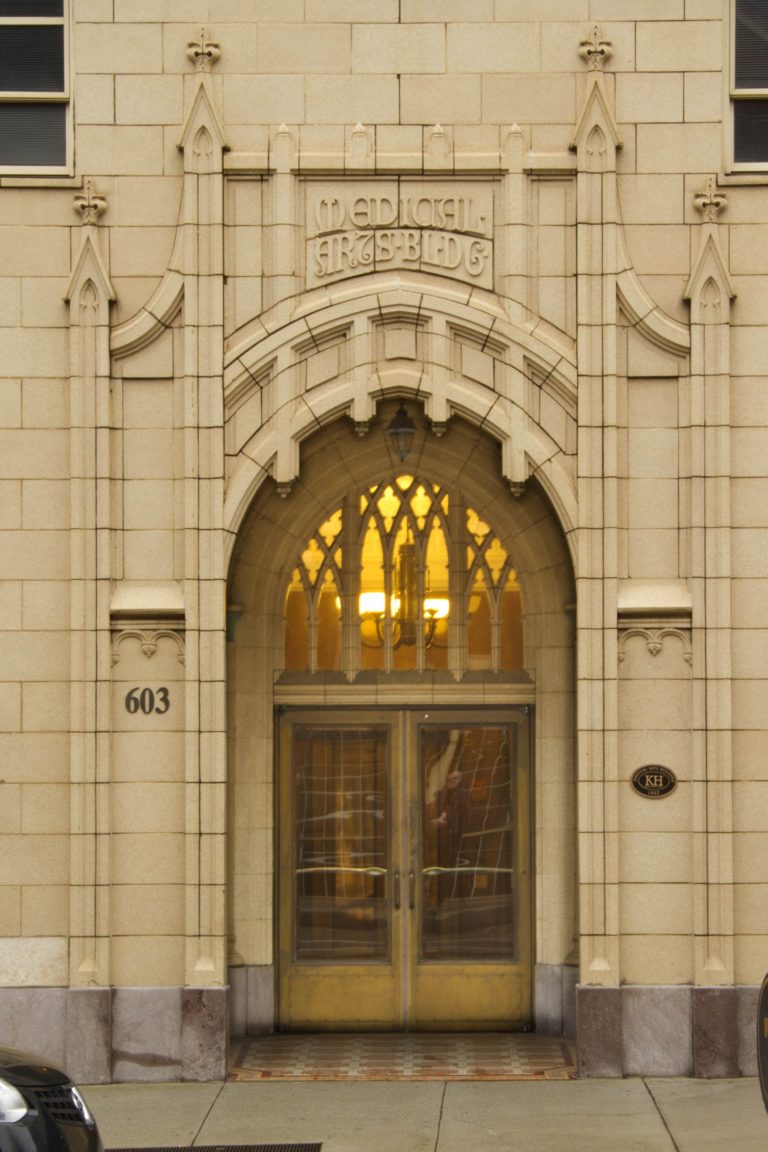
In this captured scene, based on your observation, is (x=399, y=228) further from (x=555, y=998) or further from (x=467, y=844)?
(x=555, y=998)

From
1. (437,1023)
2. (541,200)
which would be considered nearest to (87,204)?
(541,200)

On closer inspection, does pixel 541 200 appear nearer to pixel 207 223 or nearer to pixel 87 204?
pixel 207 223

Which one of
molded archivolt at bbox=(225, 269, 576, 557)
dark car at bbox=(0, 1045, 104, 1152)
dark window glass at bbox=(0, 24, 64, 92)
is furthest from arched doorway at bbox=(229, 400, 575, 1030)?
dark car at bbox=(0, 1045, 104, 1152)

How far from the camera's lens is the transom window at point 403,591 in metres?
13.4

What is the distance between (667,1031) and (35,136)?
7.91 meters

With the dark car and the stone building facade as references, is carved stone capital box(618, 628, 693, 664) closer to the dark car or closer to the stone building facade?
the stone building facade

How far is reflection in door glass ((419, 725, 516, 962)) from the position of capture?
1339cm

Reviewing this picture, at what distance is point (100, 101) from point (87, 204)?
0.78 meters

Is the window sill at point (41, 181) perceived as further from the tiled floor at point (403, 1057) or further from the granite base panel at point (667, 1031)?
the granite base panel at point (667, 1031)

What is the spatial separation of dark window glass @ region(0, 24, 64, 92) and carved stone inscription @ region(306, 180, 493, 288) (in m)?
2.11

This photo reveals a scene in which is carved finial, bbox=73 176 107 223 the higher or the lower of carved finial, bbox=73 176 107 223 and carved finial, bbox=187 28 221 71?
the lower

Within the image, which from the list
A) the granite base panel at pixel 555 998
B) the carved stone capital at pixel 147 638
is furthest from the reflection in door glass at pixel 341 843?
the carved stone capital at pixel 147 638

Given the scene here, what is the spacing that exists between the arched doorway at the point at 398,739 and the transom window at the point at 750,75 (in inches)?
128

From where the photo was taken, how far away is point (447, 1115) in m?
11.1
